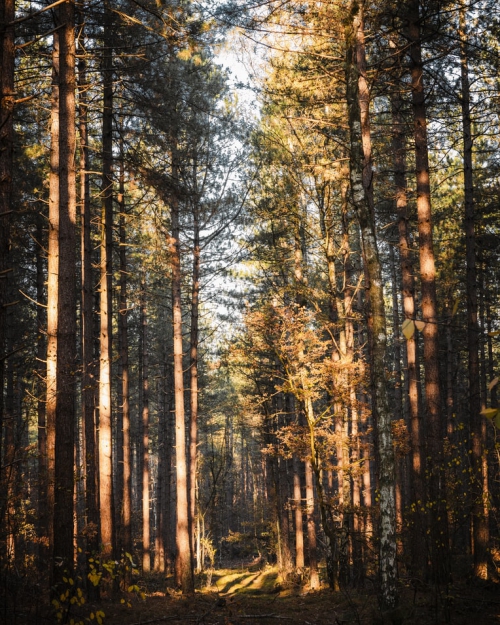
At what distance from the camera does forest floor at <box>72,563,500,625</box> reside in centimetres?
698

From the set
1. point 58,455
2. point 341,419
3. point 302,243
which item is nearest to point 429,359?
point 341,419

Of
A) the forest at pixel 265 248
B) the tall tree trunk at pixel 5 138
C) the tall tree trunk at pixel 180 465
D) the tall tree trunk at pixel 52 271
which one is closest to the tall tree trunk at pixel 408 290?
the forest at pixel 265 248

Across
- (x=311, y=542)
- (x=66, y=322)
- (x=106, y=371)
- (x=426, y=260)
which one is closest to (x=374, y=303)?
(x=426, y=260)

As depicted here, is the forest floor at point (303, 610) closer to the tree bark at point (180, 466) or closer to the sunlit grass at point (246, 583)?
the tree bark at point (180, 466)

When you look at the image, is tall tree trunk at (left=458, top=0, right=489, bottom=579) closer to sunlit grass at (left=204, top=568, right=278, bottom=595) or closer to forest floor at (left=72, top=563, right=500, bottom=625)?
forest floor at (left=72, top=563, right=500, bottom=625)

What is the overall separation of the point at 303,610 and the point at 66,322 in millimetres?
7642

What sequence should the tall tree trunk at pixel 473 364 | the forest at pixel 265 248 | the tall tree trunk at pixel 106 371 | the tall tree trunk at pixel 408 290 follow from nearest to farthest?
the forest at pixel 265 248 < the tall tree trunk at pixel 473 364 < the tall tree trunk at pixel 106 371 < the tall tree trunk at pixel 408 290

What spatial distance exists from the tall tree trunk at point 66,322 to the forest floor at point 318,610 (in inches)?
78.0

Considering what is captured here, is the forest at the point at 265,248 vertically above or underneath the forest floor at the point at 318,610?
above

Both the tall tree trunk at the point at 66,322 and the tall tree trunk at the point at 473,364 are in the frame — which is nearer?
the tall tree trunk at the point at 66,322

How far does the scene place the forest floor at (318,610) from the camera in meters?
6.98

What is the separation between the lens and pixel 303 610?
33.9ft

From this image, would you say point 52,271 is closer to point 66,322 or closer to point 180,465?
point 66,322

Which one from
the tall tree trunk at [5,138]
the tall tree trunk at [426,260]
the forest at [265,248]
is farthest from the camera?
the tall tree trunk at [426,260]
